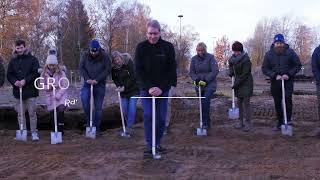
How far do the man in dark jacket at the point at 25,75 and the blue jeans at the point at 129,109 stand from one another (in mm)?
1753

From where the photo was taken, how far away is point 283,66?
10.5 meters

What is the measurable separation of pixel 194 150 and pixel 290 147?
162cm

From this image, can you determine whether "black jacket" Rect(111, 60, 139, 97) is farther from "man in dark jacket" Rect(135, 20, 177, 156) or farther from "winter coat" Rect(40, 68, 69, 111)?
"man in dark jacket" Rect(135, 20, 177, 156)

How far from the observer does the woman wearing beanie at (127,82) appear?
10.6 meters

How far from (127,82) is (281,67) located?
3071mm

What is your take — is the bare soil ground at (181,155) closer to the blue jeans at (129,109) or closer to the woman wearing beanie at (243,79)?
the blue jeans at (129,109)

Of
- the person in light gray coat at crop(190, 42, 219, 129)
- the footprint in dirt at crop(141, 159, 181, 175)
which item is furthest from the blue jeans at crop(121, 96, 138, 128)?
the footprint in dirt at crop(141, 159, 181, 175)

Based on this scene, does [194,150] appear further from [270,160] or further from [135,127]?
[135,127]

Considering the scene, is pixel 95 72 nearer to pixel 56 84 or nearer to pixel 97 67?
pixel 97 67

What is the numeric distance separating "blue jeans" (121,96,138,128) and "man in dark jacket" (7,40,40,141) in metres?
1.75

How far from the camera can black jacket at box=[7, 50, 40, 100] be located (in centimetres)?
1024

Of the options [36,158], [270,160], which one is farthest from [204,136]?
[36,158]

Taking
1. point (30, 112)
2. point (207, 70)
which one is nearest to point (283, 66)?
point (207, 70)

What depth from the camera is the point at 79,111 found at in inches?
556
